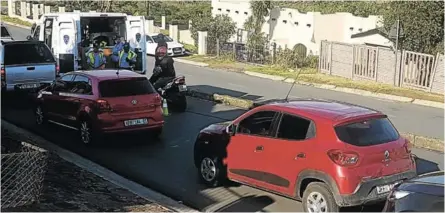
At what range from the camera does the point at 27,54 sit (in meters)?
17.8

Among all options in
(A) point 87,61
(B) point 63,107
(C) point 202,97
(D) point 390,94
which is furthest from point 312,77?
(B) point 63,107

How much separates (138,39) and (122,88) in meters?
7.33

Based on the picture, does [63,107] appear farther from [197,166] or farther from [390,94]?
[390,94]

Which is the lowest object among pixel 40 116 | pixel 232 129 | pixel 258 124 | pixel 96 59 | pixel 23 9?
pixel 40 116

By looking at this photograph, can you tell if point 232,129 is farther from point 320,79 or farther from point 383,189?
point 320,79

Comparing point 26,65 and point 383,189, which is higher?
point 26,65

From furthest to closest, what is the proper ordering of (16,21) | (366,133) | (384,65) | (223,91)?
(16,21) → (384,65) → (223,91) → (366,133)

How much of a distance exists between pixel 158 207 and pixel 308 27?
3337cm

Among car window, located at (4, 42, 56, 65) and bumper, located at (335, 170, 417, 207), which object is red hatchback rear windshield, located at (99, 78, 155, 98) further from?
bumper, located at (335, 170, 417, 207)

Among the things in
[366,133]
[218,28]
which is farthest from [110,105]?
[218,28]

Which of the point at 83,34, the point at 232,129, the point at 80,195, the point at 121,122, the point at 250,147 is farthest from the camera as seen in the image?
the point at 83,34

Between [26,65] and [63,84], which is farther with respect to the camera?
[26,65]

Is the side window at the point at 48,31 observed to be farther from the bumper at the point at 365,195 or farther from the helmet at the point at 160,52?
the bumper at the point at 365,195

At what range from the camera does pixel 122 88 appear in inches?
517
